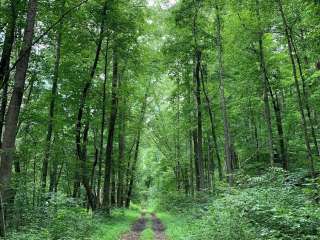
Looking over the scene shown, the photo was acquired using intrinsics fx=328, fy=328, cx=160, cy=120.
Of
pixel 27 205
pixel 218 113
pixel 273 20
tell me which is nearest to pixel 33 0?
pixel 27 205

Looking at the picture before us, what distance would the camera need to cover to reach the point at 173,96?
25.3 m

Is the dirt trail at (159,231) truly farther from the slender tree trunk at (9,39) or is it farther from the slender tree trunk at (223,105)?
the slender tree trunk at (9,39)

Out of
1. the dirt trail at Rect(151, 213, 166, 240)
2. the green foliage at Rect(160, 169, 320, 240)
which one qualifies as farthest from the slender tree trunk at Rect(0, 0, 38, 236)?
the dirt trail at Rect(151, 213, 166, 240)

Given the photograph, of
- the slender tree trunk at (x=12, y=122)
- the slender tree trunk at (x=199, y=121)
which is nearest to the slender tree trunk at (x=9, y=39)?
the slender tree trunk at (x=12, y=122)

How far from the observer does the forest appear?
9.71 meters

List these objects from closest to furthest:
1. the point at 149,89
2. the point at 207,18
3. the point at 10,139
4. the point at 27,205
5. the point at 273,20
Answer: the point at 10,139 < the point at 27,205 < the point at 273,20 < the point at 207,18 < the point at 149,89

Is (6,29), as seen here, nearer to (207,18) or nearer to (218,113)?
(207,18)

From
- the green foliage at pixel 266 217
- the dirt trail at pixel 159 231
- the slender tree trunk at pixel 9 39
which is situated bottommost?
the dirt trail at pixel 159 231

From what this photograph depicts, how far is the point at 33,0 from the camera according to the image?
9469 millimetres

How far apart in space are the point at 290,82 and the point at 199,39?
627 cm

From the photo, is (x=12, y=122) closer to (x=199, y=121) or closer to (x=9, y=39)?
(x=9, y=39)

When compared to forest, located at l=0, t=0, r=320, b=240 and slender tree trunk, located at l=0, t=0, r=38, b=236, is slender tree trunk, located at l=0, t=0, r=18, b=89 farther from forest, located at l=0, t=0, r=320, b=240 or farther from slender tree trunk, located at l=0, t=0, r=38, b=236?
slender tree trunk, located at l=0, t=0, r=38, b=236

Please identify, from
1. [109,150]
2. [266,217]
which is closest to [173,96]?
[109,150]

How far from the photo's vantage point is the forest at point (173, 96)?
31.9 feet
